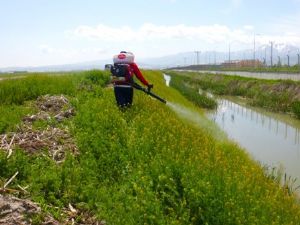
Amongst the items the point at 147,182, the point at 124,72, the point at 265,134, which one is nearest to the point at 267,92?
the point at 265,134

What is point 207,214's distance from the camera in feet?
24.2

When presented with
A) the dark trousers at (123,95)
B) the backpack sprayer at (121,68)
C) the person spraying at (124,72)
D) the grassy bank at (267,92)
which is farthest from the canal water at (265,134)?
the backpack sprayer at (121,68)

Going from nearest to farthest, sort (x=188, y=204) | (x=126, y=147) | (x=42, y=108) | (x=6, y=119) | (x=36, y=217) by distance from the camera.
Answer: (x=36, y=217) → (x=188, y=204) → (x=126, y=147) → (x=6, y=119) → (x=42, y=108)

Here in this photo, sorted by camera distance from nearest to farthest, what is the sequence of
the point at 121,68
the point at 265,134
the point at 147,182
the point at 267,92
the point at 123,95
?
the point at 147,182
the point at 121,68
the point at 123,95
the point at 265,134
the point at 267,92

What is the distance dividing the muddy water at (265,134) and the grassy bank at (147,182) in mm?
5072

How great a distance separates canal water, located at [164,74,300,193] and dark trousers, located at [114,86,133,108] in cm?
529

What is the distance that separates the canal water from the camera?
55.7 ft

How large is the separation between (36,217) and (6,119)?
527 cm

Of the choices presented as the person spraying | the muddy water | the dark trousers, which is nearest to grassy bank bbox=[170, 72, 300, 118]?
the muddy water

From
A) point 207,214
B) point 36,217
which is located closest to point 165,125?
point 207,214

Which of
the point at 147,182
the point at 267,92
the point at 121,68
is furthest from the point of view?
the point at 267,92

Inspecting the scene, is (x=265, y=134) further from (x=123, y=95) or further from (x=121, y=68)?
(x=121, y=68)

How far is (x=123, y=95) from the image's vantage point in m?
13.8

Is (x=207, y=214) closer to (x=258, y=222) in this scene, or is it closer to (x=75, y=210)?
(x=258, y=222)
